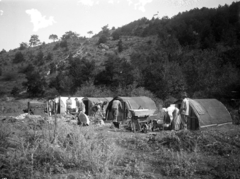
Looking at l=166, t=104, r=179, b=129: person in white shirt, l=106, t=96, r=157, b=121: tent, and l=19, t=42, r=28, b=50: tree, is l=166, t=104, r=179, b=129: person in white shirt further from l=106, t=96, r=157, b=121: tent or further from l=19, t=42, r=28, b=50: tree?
l=19, t=42, r=28, b=50: tree

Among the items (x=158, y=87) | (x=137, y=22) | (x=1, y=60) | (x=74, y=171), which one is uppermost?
(x=137, y=22)

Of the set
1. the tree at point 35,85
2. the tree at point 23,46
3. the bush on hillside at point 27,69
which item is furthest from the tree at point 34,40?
the tree at point 35,85

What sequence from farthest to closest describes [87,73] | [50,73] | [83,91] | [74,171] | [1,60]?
[1,60]
[50,73]
[87,73]
[83,91]
[74,171]

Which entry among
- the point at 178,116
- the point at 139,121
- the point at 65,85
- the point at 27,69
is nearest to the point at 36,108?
the point at 139,121

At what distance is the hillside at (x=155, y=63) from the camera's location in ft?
84.3

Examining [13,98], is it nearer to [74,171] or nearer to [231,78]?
[231,78]

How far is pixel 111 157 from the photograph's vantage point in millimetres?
5066

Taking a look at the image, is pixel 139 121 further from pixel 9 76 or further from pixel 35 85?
pixel 9 76

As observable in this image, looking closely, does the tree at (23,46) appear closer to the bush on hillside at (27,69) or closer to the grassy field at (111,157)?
the bush on hillside at (27,69)

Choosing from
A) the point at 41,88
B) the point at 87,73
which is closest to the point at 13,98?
the point at 41,88

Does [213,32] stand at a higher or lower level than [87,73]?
higher

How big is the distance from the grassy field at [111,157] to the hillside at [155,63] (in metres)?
12.9

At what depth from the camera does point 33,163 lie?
4.69 meters

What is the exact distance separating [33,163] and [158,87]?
22.8 m
